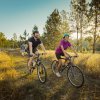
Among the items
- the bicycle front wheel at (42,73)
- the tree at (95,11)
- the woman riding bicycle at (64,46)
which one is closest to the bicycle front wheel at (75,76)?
the woman riding bicycle at (64,46)

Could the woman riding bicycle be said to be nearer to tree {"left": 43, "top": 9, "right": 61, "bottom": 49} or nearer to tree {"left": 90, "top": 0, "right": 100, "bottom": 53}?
tree {"left": 90, "top": 0, "right": 100, "bottom": 53}

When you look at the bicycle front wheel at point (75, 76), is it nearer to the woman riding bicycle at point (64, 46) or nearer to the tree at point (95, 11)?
the woman riding bicycle at point (64, 46)

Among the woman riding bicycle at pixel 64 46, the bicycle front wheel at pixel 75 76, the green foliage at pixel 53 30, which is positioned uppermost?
the green foliage at pixel 53 30

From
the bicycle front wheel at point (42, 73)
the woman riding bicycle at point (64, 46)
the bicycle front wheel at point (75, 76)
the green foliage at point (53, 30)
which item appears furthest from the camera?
the green foliage at point (53, 30)

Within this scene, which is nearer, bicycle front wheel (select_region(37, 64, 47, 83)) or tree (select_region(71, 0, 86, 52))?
bicycle front wheel (select_region(37, 64, 47, 83))

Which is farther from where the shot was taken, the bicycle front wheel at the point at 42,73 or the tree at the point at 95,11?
the tree at the point at 95,11

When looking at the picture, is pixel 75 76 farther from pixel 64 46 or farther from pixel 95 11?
pixel 95 11

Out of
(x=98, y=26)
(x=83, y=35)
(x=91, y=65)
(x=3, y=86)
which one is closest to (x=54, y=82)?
(x=3, y=86)

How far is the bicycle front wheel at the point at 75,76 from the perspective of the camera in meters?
8.39

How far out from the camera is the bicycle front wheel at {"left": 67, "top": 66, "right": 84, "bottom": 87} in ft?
27.5

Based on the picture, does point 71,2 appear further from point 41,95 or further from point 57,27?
point 41,95

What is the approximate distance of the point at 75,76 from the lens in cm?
866

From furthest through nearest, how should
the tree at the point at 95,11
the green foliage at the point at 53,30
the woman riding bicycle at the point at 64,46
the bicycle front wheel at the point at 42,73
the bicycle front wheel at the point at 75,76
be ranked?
the green foliage at the point at 53,30 → the tree at the point at 95,11 → the bicycle front wheel at the point at 42,73 → the woman riding bicycle at the point at 64,46 → the bicycle front wheel at the point at 75,76

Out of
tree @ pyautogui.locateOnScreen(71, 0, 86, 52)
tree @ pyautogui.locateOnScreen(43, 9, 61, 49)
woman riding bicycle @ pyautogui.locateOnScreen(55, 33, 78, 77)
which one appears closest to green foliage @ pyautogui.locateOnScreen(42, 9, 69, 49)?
tree @ pyautogui.locateOnScreen(43, 9, 61, 49)
